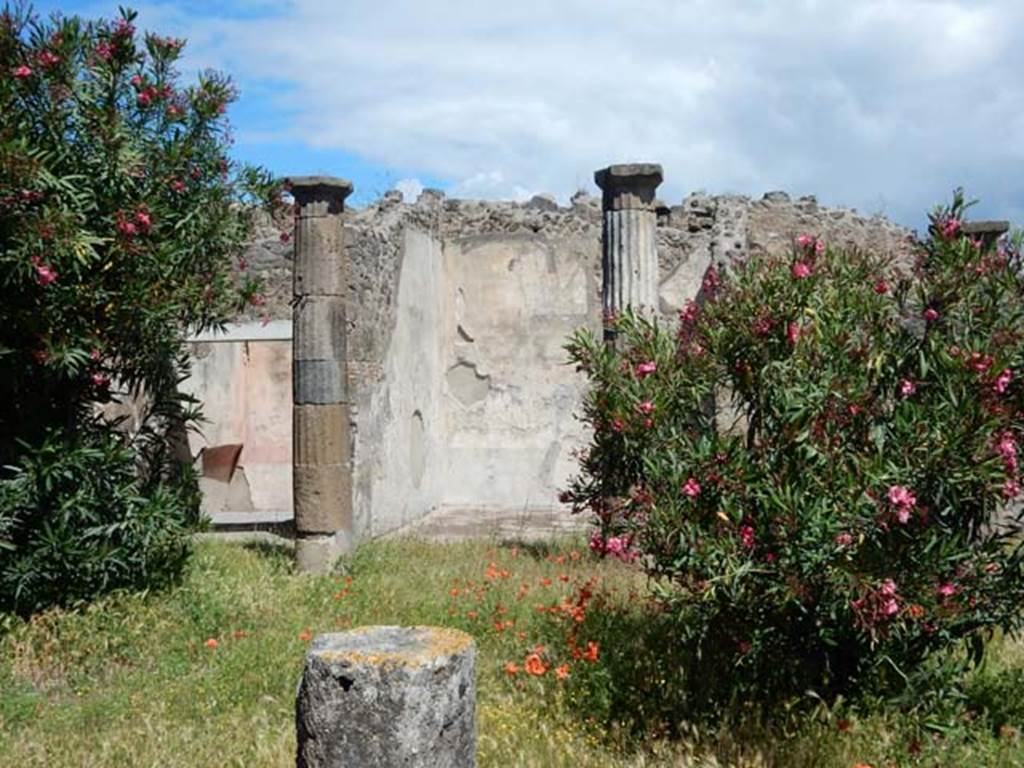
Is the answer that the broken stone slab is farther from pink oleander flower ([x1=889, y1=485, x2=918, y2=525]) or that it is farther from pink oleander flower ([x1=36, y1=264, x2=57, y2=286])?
pink oleander flower ([x1=889, y1=485, x2=918, y2=525])

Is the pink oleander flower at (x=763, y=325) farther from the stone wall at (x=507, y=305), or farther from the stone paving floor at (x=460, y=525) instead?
the stone wall at (x=507, y=305)

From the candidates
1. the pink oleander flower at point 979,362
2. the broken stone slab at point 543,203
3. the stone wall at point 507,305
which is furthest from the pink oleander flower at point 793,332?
the broken stone slab at point 543,203

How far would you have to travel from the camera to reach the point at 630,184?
8992 millimetres

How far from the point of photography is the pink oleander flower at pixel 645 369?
475 centimetres

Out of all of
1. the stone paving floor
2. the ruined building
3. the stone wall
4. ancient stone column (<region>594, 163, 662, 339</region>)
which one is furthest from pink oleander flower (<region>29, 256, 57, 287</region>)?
the stone wall

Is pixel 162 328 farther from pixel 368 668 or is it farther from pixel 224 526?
pixel 224 526

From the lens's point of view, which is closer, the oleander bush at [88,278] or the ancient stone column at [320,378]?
the oleander bush at [88,278]

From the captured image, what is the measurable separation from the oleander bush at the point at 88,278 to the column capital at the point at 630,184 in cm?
321

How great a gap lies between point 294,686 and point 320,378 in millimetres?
3658

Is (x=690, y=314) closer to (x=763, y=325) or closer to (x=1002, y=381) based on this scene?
(x=763, y=325)

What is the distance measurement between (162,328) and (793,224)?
293 inches

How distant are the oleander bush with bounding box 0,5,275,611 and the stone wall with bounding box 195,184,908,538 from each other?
4729 millimetres

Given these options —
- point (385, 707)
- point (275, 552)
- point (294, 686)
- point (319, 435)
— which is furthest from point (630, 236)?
point (385, 707)

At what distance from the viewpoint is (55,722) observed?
521 centimetres
